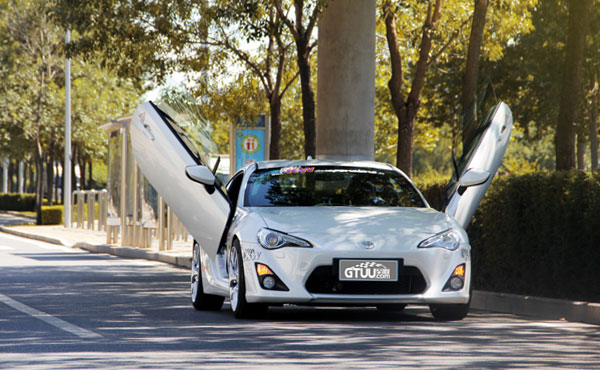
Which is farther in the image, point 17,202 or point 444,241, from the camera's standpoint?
point 17,202

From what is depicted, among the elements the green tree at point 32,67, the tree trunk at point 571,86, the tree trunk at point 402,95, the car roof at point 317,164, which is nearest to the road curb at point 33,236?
the green tree at point 32,67

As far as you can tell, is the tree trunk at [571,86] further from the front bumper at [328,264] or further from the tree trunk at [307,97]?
the tree trunk at [307,97]

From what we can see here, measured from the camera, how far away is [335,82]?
17.5 m

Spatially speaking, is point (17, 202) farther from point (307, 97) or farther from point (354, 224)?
point (354, 224)

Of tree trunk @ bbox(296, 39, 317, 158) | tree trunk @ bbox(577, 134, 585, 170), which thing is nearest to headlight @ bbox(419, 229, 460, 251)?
tree trunk @ bbox(296, 39, 317, 158)

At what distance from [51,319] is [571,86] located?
7285 millimetres

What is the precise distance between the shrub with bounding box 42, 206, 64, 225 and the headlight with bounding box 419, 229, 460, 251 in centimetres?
3691

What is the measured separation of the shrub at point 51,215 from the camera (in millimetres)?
45031

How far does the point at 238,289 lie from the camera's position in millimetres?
9828

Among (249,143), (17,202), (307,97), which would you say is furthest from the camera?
(17,202)

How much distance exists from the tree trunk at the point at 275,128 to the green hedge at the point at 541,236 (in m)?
9.90

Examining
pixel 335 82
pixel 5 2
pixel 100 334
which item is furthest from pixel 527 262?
pixel 5 2

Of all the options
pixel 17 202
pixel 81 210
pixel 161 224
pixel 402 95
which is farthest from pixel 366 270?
pixel 17 202

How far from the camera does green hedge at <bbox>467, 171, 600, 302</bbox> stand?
11.1 m
